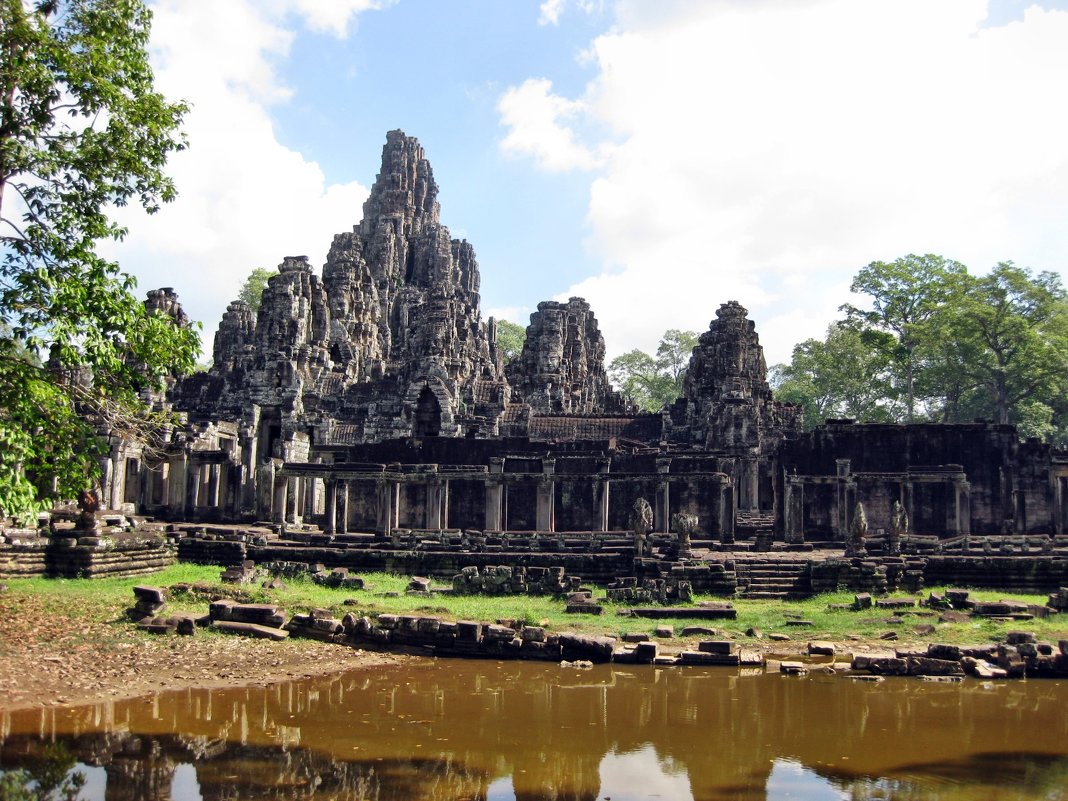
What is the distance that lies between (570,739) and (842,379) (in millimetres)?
49152

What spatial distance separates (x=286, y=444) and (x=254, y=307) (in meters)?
39.7

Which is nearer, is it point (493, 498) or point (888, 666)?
point (888, 666)

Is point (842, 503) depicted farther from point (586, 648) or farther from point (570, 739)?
point (570, 739)

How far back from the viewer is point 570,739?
10.7 metres

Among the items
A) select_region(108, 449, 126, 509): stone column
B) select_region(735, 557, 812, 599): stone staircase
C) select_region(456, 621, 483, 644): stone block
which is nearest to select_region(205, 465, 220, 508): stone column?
select_region(108, 449, 126, 509): stone column

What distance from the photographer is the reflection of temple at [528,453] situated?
31.0 m

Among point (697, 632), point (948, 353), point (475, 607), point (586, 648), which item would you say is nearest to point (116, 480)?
point (475, 607)

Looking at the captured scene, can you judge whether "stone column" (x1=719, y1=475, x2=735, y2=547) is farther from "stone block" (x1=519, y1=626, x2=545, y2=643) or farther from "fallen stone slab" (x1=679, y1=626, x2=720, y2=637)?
"stone block" (x1=519, y1=626, x2=545, y2=643)

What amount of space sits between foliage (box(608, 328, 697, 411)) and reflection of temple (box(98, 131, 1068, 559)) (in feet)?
84.2

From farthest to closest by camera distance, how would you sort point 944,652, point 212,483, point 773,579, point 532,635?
point 212,483 < point 773,579 < point 532,635 < point 944,652

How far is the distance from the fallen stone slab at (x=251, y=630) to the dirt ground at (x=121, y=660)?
0.19 m

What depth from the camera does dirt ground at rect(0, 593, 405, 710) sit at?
1213 cm

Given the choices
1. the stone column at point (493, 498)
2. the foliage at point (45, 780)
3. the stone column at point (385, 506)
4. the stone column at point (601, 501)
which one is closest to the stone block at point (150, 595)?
the foliage at point (45, 780)

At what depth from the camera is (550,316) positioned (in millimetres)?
47406
